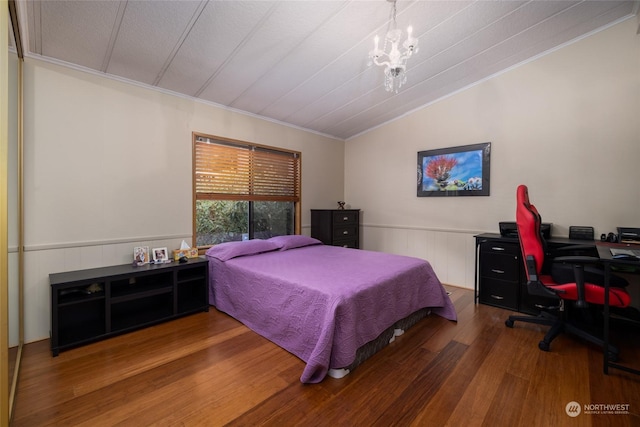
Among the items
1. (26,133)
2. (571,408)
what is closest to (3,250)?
(26,133)

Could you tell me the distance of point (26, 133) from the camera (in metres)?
2.27

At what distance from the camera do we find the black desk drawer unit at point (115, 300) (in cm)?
222

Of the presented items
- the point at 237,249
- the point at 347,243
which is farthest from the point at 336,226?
the point at 237,249

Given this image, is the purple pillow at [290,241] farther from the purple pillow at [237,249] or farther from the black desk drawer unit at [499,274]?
the black desk drawer unit at [499,274]

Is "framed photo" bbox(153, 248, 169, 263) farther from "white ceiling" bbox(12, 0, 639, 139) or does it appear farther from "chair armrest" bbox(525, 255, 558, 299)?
"chair armrest" bbox(525, 255, 558, 299)

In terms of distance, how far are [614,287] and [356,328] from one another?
2076 mm

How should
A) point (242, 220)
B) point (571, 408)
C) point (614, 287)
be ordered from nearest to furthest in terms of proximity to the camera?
point (571, 408) < point (614, 287) < point (242, 220)

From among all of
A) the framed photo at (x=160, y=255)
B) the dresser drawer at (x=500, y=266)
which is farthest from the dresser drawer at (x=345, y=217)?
the framed photo at (x=160, y=255)

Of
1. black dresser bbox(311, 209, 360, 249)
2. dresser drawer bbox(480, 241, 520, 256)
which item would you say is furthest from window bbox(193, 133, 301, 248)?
dresser drawer bbox(480, 241, 520, 256)

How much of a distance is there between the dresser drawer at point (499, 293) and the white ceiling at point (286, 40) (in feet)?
8.51

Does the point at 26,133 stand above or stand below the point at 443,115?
below

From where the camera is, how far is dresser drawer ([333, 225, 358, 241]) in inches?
175

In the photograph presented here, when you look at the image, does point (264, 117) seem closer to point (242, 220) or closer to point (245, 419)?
point (242, 220)

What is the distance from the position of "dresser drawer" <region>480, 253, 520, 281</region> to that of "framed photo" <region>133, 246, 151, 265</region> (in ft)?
12.4
